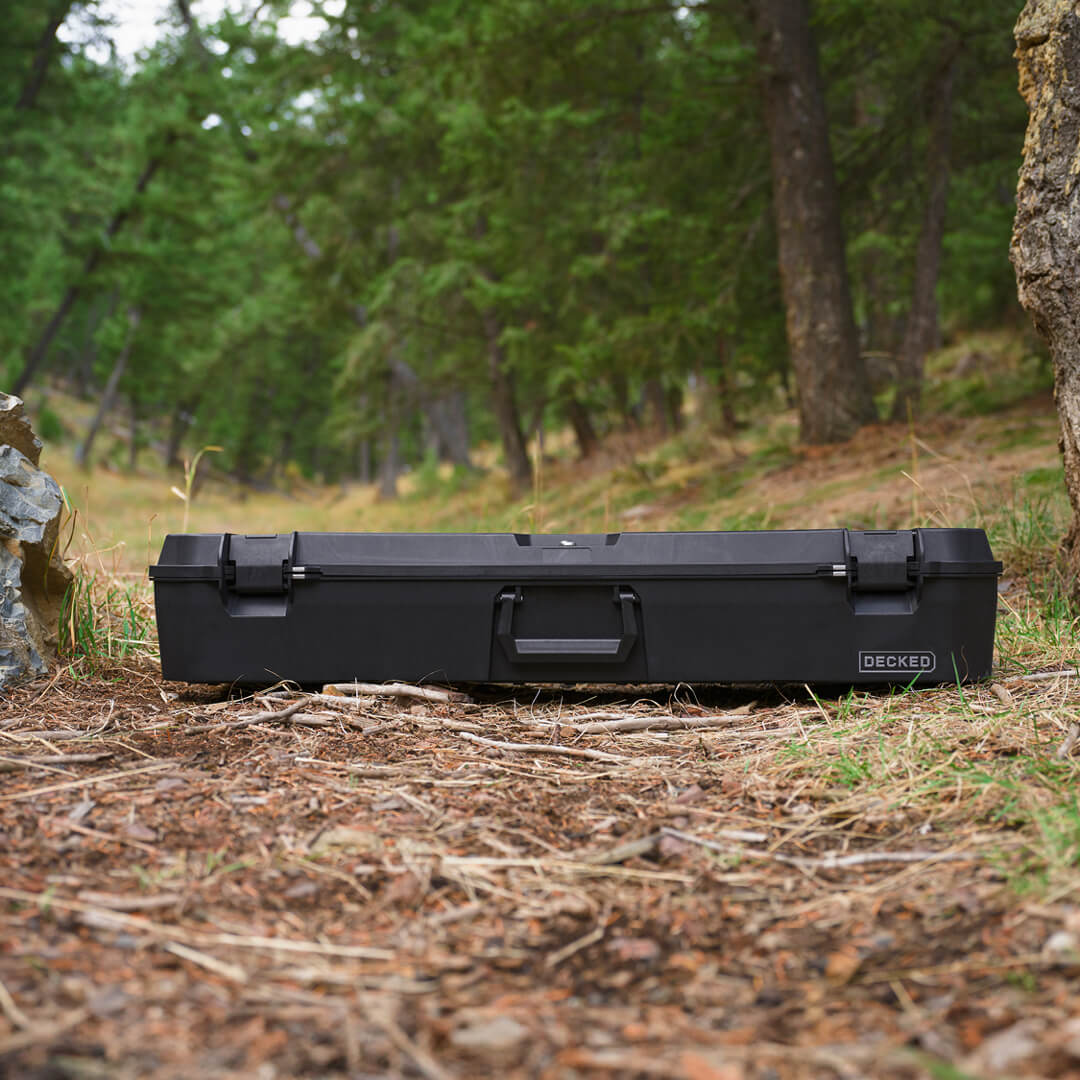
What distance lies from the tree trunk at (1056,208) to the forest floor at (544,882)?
100cm

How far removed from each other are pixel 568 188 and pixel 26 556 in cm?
944

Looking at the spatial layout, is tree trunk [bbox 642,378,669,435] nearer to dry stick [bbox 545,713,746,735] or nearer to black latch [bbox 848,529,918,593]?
black latch [bbox 848,529,918,593]

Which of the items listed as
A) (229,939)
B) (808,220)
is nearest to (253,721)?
(229,939)

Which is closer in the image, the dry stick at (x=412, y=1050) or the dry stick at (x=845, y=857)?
the dry stick at (x=412, y=1050)

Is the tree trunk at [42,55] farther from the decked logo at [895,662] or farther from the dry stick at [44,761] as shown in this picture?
the decked logo at [895,662]

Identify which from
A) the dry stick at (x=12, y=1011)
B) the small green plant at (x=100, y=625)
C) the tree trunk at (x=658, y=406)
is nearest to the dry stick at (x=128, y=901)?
the dry stick at (x=12, y=1011)

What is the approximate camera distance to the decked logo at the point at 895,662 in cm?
292

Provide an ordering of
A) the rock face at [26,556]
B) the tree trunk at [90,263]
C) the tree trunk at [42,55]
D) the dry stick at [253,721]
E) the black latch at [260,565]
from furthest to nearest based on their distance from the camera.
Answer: the tree trunk at [90,263] → the tree trunk at [42,55] → the rock face at [26,556] → the black latch at [260,565] → the dry stick at [253,721]

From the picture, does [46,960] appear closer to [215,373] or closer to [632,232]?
[632,232]

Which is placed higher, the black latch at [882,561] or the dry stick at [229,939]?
the black latch at [882,561]

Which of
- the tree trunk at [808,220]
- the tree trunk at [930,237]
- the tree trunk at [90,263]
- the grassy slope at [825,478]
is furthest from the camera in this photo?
the tree trunk at [90,263]

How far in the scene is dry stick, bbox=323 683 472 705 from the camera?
298 centimetres

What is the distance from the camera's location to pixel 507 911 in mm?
1735

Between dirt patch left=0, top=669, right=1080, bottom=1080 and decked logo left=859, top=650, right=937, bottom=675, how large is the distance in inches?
12.1
